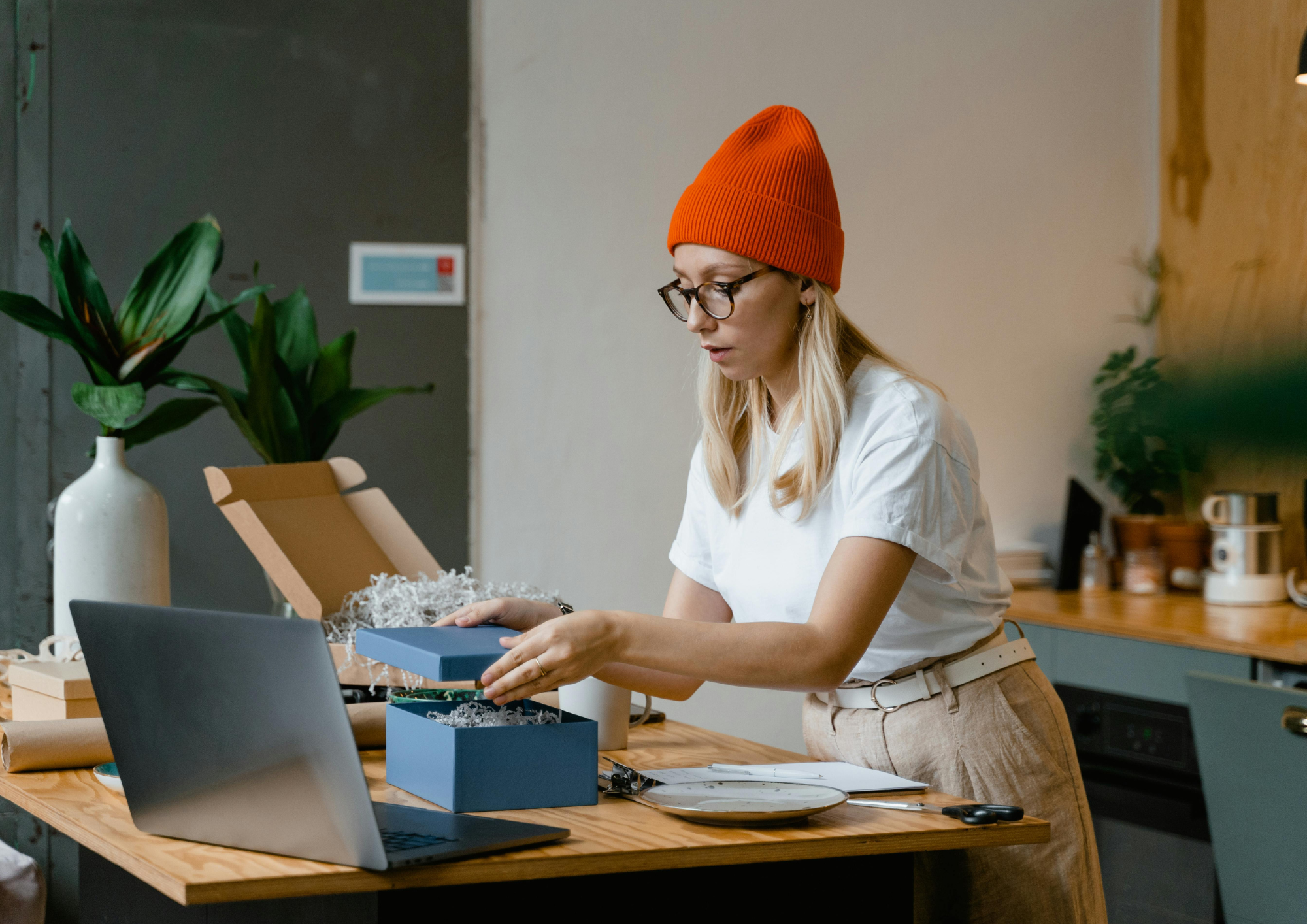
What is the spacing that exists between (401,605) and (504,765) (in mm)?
556

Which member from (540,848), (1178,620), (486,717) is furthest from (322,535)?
(1178,620)

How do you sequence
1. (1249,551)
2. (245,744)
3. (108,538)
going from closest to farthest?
(245,744), (108,538), (1249,551)

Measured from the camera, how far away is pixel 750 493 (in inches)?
63.5

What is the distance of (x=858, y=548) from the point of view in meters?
1.35

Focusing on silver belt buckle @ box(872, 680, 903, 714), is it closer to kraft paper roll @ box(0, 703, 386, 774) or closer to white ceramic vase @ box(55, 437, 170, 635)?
kraft paper roll @ box(0, 703, 386, 774)

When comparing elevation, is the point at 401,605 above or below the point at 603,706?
above

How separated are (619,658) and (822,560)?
1.30ft

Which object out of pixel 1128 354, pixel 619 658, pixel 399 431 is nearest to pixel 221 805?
pixel 619 658

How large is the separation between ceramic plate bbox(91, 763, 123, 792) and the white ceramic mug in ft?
1.72

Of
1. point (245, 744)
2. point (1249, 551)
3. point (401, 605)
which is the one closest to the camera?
point (245, 744)

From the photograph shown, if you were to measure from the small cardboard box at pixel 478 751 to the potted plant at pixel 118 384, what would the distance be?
0.82 meters

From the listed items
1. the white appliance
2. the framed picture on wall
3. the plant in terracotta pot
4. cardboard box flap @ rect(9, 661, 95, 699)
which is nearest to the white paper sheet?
cardboard box flap @ rect(9, 661, 95, 699)

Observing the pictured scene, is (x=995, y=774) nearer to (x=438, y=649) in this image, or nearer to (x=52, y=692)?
(x=438, y=649)

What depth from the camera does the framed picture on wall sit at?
9.08 feet
